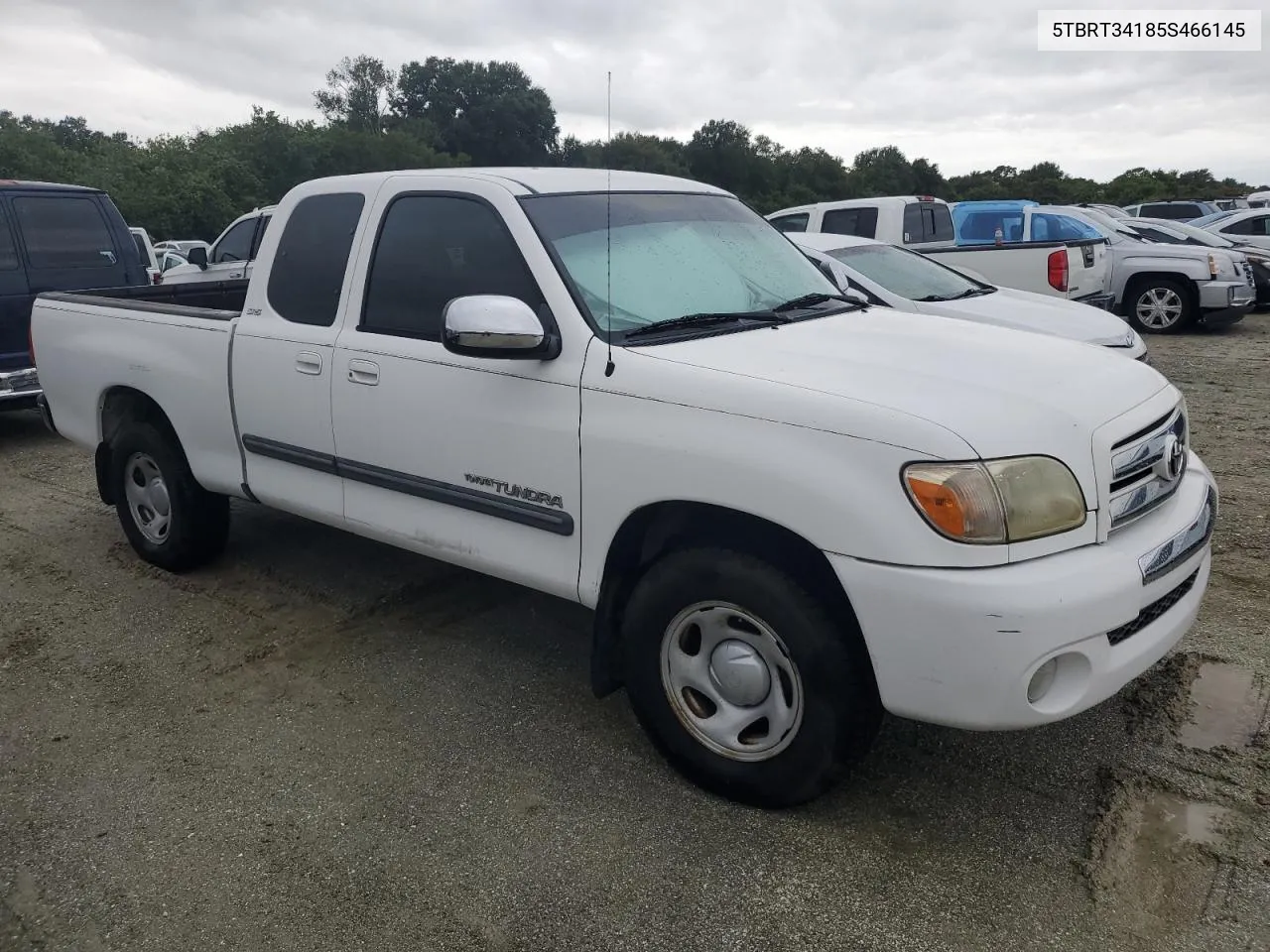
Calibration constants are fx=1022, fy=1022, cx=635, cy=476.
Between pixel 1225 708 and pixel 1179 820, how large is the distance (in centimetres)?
77

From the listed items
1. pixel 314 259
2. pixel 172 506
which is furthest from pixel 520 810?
pixel 172 506

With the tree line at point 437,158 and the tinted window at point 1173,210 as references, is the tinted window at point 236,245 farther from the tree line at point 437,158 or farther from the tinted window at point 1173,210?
the tinted window at point 1173,210

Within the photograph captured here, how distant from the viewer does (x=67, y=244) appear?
8719 millimetres

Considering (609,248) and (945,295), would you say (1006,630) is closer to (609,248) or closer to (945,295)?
(609,248)

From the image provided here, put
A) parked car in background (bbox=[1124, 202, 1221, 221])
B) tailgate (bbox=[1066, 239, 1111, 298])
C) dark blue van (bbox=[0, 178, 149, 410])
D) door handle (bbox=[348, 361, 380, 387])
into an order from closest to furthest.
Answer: door handle (bbox=[348, 361, 380, 387]) < dark blue van (bbox=[0, 178, 149, 410]) < tailgate (bbox=[1066, 239, 1111, 298]) < parked car in background (bbox=[1124, 202, 1221, 221])

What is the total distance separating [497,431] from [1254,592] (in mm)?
3365


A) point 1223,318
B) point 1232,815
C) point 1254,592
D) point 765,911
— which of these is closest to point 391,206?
point 765,911

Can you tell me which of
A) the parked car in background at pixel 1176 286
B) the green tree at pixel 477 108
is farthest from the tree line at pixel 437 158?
the parked car in background at pixel 1176 286

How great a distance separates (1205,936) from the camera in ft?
8.05

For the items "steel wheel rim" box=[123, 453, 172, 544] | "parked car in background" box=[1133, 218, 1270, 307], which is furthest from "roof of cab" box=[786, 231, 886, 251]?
"parked car in background" box=[1133, 218, 1270, 307]

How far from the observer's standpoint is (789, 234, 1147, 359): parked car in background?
24.0 feet

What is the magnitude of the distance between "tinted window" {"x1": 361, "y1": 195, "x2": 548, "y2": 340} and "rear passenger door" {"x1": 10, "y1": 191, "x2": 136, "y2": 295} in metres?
5.92

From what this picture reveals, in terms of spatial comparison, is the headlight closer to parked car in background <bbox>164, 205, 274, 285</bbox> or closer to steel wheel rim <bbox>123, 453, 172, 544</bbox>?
steel wheel rim <bbox>123, 453, 172, 544</bbox>

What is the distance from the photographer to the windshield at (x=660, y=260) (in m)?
3.33
